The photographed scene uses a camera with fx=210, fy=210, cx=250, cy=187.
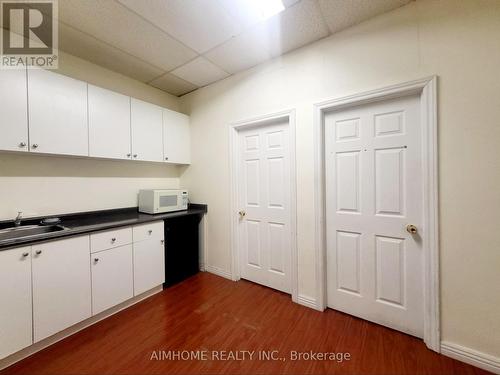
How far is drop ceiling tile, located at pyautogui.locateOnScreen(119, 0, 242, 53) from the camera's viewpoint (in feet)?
5.15

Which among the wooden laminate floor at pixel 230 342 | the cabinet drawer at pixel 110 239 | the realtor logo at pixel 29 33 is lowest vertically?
the wooden laminate floor at pixel 230 342

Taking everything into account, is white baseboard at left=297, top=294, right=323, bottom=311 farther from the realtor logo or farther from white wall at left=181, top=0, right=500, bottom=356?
the realtor logo

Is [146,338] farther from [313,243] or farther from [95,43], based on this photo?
[95,43]

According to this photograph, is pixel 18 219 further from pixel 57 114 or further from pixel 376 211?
pixel 376 211

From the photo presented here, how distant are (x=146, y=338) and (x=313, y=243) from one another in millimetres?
1652

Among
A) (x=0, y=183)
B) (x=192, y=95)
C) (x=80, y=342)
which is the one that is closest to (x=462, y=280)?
(x=80, y=342)

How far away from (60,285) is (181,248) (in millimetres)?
1176

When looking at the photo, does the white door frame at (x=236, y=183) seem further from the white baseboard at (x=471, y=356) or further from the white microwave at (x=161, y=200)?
the white baseboard at (x=471, y=356)

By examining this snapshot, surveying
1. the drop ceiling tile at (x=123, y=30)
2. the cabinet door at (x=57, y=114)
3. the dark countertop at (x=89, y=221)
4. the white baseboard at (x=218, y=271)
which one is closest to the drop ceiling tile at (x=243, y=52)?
the drop ceiling tile at (x=123, y=30)

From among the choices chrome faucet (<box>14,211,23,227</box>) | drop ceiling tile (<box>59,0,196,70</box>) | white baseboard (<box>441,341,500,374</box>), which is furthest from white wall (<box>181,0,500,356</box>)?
chrome faucet (<box>14,211,23,227</box>)

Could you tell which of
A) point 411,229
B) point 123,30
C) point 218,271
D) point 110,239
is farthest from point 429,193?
point 123,30

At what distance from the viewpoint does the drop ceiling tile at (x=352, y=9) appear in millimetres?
1583

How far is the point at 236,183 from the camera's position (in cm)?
262

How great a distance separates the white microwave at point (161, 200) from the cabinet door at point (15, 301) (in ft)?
3.69
